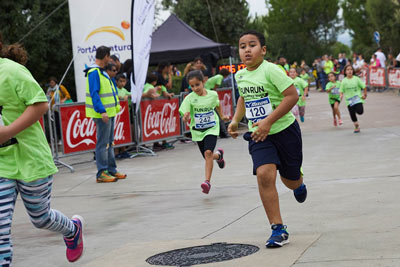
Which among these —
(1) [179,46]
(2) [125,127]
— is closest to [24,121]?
(2) [125,127]

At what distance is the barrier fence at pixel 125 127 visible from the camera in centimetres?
1206

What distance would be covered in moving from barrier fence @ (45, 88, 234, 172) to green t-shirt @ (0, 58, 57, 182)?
23.6 feet

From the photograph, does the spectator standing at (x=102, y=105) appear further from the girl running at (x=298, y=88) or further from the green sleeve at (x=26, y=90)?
the girl running at (x=298, y=88)

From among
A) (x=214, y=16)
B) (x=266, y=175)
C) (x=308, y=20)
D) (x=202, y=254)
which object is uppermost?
(x=308, y=20)

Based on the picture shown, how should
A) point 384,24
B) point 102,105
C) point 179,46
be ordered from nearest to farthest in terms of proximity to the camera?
point 102,105
point 179,46
point 384,24

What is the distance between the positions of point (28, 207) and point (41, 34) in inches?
569

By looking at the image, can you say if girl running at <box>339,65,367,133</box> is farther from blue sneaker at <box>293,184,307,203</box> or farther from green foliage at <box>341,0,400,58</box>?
green foliage at <box>341,0,400,58</box>

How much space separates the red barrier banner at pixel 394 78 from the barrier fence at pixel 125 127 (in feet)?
46.0

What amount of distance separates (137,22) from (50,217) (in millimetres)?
8681

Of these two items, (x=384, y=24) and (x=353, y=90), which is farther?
(x=384, y=24)

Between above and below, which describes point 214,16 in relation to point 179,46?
above

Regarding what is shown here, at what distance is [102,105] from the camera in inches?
396

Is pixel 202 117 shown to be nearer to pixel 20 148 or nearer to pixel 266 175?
pixel 266 175

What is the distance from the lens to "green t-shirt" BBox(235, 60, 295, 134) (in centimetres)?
549
